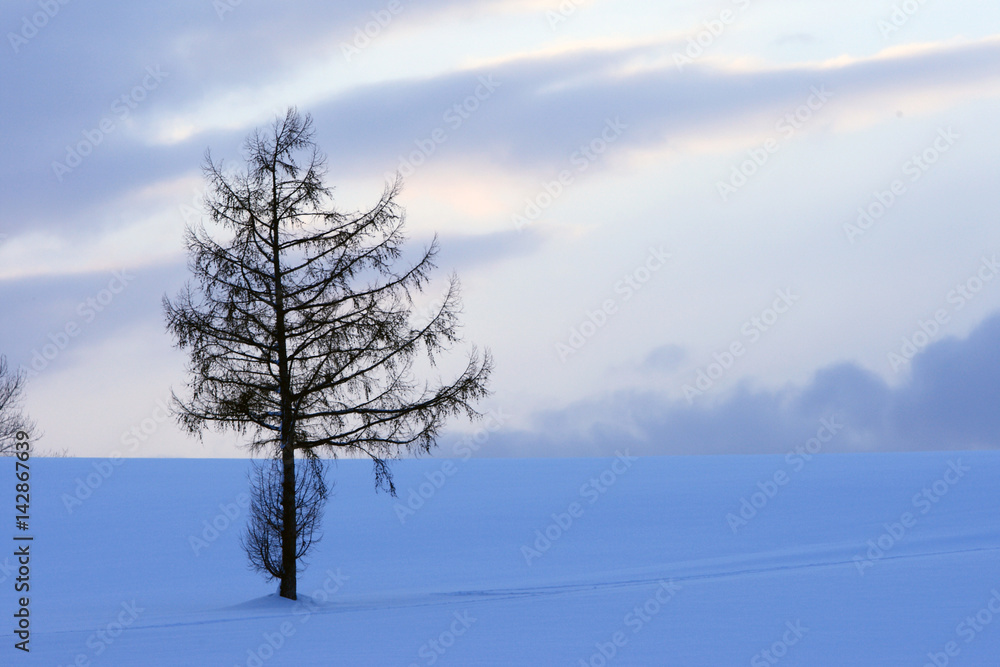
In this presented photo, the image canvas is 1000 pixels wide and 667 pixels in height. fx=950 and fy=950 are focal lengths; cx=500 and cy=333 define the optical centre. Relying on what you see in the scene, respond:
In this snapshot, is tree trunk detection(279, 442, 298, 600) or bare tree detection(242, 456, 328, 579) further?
bare tree detection(242, 456, 328, 579)

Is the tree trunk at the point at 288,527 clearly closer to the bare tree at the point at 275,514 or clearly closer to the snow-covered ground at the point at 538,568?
the bare tree at the point at 275,514

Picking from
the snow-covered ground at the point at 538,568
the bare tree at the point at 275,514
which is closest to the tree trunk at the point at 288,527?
the bare tree at the point at 275,514

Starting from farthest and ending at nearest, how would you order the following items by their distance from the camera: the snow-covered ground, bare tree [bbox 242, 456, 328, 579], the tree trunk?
bare tree [bbox 242, 456, 328, 579]
the tree trunk
the snow-covered ground

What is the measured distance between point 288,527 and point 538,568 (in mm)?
8967

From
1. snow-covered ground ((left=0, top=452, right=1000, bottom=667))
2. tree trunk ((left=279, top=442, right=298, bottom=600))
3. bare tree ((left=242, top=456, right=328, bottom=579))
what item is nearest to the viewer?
snow-covered ground ((left=0, top=452, right=1000, bottom=667))

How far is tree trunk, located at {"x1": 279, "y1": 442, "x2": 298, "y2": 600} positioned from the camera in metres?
17.5

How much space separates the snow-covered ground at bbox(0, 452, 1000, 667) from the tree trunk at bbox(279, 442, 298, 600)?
46 centimetres

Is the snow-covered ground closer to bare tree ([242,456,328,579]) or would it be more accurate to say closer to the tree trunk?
the tree trunk

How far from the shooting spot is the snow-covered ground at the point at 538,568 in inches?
506

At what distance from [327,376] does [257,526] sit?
3.35m

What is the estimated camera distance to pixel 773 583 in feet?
60.8

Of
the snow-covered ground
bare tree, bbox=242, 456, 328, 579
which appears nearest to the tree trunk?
bare tree, bbox=242, 456, 328, 579

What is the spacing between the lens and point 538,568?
969 inches

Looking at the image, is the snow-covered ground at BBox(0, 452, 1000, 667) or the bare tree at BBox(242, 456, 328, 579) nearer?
the snow-covered ground at BBox(0, 452, 1000, 667)
